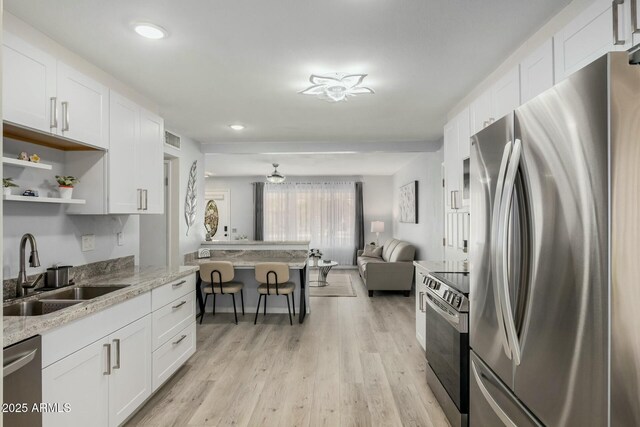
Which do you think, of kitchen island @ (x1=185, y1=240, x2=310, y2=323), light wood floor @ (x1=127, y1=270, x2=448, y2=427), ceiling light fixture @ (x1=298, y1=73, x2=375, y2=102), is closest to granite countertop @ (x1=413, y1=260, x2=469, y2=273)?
light wood floor @ (x1=127, y1=270, x2=448, y2=427)

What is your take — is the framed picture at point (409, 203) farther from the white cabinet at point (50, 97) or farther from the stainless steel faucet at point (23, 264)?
the stainless steel faucet at point (23, 264)

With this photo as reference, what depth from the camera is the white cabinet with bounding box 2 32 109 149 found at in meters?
1.85

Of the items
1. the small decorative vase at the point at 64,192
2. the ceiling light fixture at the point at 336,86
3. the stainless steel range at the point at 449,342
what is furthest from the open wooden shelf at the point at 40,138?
the stainless steel range at the point at 449,342

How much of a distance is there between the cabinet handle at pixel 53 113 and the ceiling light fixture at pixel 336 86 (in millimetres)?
1592

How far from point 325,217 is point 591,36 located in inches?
312

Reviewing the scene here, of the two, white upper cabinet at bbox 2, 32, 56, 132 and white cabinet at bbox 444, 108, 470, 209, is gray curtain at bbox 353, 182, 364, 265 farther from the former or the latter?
white upper cabinet at bbox 2, 32, 56, 132

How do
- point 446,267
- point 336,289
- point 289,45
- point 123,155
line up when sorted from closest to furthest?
point 289,45
point 123,155
point 446,267
point 336,289

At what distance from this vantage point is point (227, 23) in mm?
2070

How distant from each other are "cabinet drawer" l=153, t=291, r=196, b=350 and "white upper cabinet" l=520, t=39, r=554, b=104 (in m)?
2.83

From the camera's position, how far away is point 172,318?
9.42ft

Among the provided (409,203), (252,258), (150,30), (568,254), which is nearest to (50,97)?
(150,30)

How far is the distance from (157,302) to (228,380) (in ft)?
3.03

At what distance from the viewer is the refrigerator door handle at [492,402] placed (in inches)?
59.2

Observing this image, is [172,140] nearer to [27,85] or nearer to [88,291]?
[88,291]
